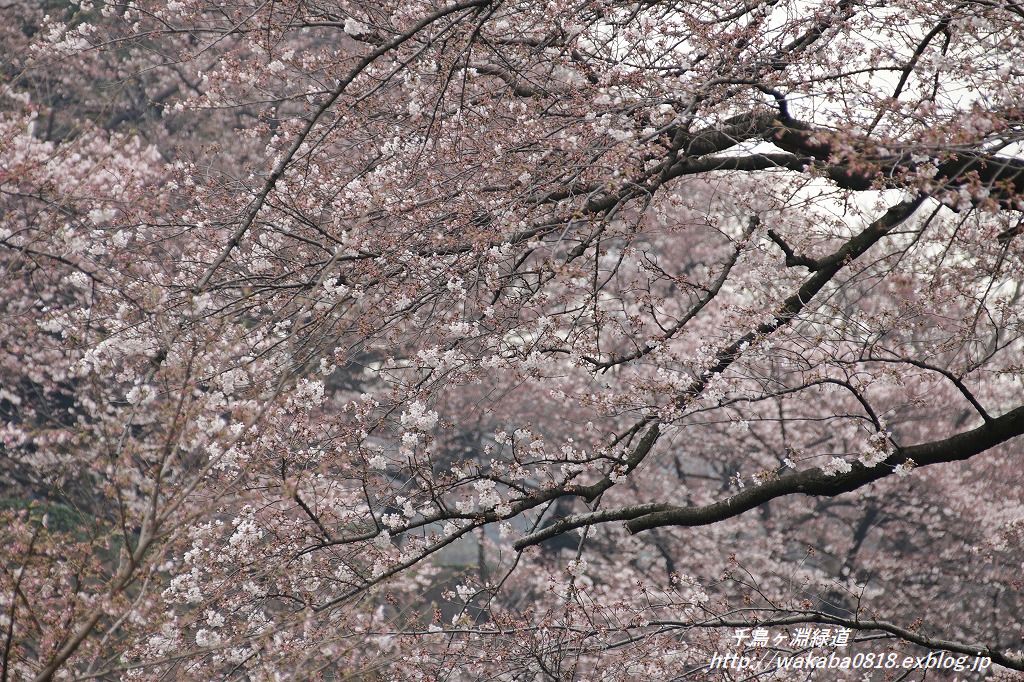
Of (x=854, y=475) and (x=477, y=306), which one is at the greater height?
(x=477, y=306)

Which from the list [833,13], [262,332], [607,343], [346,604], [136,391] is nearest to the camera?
[136,391]

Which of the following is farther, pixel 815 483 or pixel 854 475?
pixel 815 483

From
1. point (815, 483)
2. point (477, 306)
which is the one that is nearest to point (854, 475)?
point (815, 483)

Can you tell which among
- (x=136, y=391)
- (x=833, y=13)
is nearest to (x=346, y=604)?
(x=136, y=391)

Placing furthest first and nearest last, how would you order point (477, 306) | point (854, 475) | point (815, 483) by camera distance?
1. point (477, 306)
2. point (815, 483)
3. point (854, 475)

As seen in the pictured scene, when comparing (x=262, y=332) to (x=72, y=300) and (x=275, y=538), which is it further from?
(x=72, y=300)

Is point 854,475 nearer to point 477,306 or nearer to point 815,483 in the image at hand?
point 815,483

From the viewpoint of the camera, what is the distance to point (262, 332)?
5.48 m

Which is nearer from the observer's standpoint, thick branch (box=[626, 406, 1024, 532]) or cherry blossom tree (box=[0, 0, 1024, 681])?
cherry blossom tree (box=[0, 0, 1024, 681])

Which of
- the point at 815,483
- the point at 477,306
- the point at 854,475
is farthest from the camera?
the point at 477,306

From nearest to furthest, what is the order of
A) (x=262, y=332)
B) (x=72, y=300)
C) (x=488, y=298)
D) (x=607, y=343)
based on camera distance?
(x=262, y=332)
(x=488, y=298)
(x=72, y=300)
(x=607, y=343)

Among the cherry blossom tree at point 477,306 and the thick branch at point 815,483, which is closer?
the cherry blossom tree at point 477,306

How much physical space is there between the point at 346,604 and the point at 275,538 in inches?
24.5

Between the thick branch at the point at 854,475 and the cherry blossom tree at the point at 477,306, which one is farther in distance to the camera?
the thick branch at the point at 854,475
